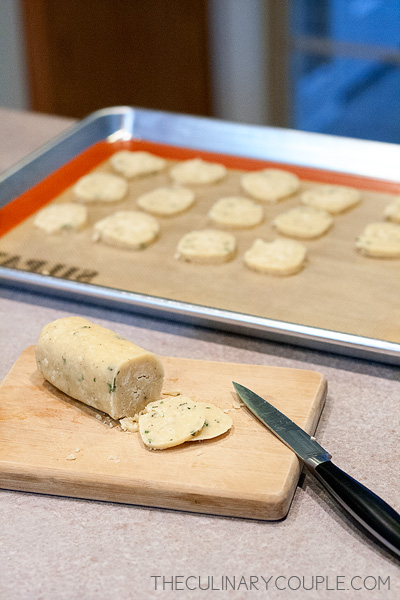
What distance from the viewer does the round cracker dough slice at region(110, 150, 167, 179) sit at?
2.37 m

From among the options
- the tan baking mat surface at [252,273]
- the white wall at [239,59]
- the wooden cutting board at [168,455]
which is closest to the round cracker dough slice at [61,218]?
the tan baking mat surface at [252,273]

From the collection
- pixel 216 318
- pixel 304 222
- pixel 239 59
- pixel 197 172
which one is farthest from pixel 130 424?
pixel 239 59

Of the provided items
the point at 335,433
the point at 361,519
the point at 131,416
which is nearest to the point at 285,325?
the point at 335,433

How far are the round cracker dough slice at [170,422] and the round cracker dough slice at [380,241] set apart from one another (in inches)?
32.5

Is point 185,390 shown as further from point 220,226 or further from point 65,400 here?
point 220,226

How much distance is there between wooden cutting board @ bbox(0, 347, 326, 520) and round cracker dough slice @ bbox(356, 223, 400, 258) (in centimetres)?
63

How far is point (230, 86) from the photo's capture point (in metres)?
4.62

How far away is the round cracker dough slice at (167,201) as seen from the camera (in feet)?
7.16

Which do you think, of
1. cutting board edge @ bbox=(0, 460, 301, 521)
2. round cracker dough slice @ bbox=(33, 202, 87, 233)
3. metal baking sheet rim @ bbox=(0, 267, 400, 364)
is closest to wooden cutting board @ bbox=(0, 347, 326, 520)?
cutting board edge @ bbox=(0, 460, 301, 521)

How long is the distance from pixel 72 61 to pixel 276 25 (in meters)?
1.19

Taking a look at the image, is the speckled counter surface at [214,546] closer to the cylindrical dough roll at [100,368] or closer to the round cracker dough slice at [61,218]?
the cylindrical dough roll at [100,368]

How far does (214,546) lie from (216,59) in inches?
155

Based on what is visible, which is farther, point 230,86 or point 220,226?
point 230,86

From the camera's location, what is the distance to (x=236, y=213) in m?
2.13
